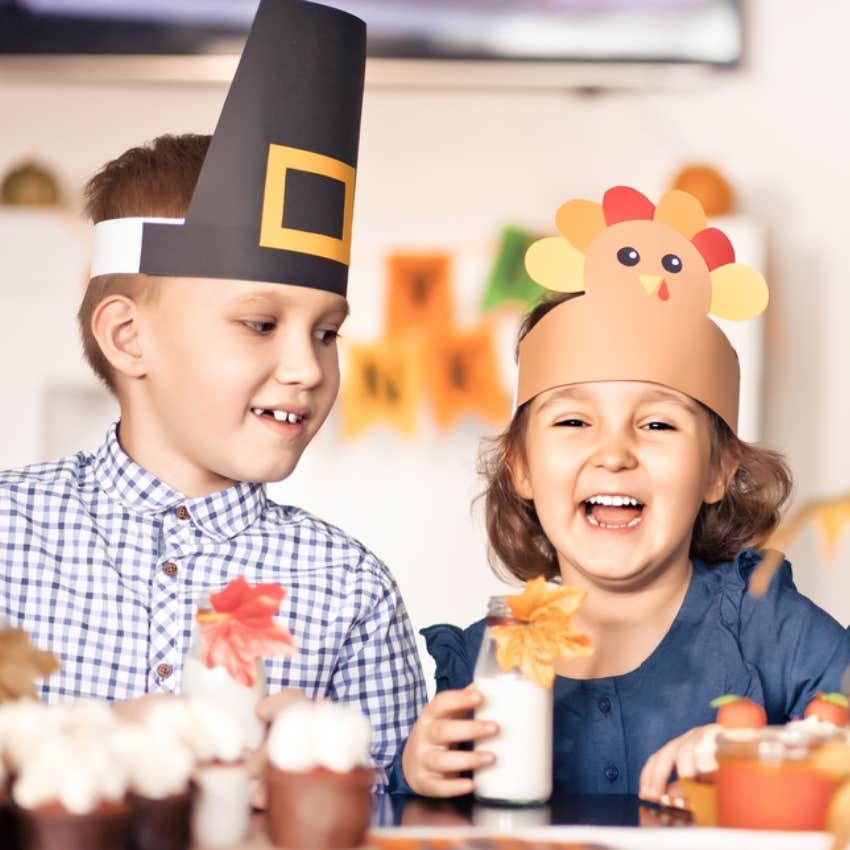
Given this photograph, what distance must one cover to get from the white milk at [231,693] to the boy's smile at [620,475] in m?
0.50

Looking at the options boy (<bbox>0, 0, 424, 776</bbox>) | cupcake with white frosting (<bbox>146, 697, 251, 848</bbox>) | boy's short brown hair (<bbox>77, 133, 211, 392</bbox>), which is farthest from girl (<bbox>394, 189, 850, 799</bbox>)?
cupcake with white frosting (<bbox>146, 697, 251, 848</bbox>)

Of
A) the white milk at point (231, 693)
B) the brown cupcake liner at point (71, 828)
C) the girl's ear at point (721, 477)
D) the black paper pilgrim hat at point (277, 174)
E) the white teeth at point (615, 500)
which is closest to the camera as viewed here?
the brown cupcake liner at point (71, 828)

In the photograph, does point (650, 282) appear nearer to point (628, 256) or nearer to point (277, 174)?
point (628, 256)

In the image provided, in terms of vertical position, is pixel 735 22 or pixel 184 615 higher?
pixel 735 22

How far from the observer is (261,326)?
4.36 ft

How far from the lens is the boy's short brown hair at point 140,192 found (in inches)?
54.4

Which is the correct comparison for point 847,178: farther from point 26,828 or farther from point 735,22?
point 26,828

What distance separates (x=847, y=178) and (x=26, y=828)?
2.52 metres

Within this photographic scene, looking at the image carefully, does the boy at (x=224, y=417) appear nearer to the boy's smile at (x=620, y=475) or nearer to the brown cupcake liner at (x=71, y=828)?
the boy's smile at (x=620, y=475)

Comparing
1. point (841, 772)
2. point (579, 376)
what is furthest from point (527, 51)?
point (841, 772)

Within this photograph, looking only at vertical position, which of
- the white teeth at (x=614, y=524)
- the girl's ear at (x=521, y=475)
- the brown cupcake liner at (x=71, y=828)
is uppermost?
the girl's ear at (x=521, y=475)

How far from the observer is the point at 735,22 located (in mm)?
2852

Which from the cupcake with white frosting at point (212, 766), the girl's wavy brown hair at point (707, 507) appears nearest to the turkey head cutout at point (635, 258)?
the girl's wavy brown hair at point (707, 507)

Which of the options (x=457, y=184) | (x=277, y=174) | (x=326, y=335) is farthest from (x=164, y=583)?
(x=457, y=184)
